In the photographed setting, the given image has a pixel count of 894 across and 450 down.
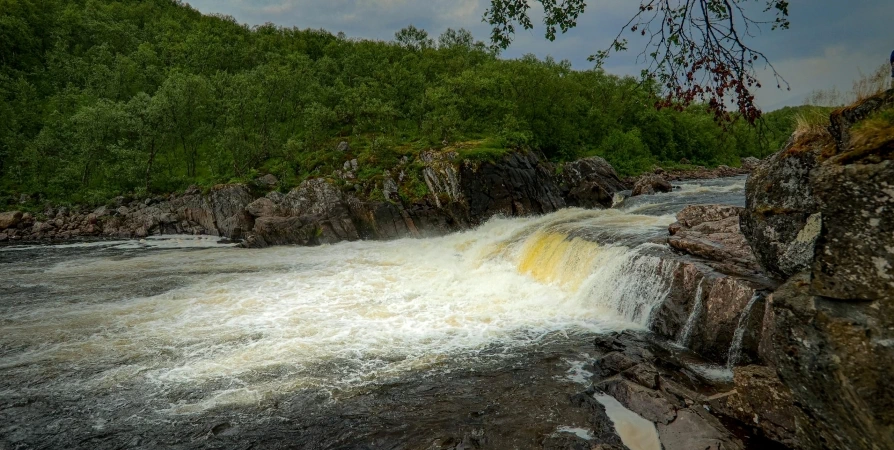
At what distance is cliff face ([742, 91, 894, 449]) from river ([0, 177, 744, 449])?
3.42 m

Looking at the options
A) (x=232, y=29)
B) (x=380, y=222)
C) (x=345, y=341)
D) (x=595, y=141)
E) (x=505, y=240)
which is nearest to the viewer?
(x=345, y=341)

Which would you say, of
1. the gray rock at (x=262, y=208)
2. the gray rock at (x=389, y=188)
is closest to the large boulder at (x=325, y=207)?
the gray rock at (x=262, y=208)

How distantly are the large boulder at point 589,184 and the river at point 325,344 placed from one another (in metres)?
10.4

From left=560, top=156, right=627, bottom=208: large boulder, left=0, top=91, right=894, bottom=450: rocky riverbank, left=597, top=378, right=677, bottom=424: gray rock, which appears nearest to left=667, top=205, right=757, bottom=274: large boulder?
left=0, top=91, right=894, bottom=450: rocky riverbank

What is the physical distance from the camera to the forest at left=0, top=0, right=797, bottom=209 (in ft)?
117

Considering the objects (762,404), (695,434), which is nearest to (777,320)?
(695,434)

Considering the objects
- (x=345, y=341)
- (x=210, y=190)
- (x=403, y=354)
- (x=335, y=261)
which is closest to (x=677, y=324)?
(x=403, y=354)

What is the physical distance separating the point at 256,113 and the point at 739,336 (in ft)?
140

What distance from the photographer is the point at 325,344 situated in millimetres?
10492

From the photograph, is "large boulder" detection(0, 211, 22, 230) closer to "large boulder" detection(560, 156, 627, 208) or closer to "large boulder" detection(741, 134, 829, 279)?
"large boulder" detection(560, 156, 627, 208)

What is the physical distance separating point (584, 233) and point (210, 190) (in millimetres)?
27007

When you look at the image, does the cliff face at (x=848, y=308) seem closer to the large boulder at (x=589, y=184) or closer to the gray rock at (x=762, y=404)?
the gray rock at (x=762, y=404)

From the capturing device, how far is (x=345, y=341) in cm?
1069

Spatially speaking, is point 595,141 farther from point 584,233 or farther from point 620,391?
point 620,391
